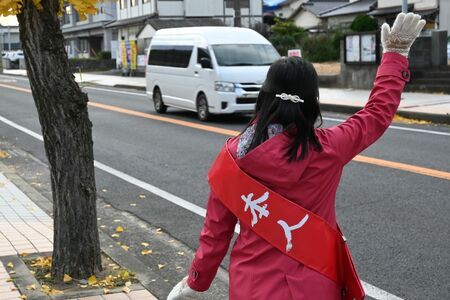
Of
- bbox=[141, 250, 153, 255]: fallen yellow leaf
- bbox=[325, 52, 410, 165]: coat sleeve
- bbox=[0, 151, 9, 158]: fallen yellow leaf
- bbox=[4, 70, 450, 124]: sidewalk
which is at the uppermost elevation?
bbox=[325, 52, 410, 165]: coat sleeve

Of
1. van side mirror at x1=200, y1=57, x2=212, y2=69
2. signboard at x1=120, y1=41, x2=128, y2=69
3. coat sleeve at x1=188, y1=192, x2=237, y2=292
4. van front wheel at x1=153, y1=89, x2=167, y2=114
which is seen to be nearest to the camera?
coat sleeve at x1=188, y1=192, x2=237, y2=292

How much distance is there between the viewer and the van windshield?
1434cm

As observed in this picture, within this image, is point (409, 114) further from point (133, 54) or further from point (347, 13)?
point (133, 54)

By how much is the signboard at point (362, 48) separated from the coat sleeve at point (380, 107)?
18057mm

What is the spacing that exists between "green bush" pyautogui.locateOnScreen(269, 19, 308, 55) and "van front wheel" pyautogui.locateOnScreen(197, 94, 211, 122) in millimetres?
18875

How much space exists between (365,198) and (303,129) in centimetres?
508

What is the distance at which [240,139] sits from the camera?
2.38 metres

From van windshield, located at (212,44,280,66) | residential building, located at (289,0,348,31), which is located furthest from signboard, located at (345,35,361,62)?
residential building, located at (289,0,348,31)

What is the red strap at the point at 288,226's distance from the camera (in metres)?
2.29

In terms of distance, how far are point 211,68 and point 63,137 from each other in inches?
401

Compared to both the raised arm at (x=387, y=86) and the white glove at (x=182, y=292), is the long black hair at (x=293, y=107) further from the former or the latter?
the white glove at (x=182, y=292)

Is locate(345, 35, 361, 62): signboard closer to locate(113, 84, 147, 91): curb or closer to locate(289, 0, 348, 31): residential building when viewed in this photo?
locate(113, 84, 147, 91): curb

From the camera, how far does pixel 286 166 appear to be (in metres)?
2.23

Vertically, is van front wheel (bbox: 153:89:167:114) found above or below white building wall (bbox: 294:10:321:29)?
below
